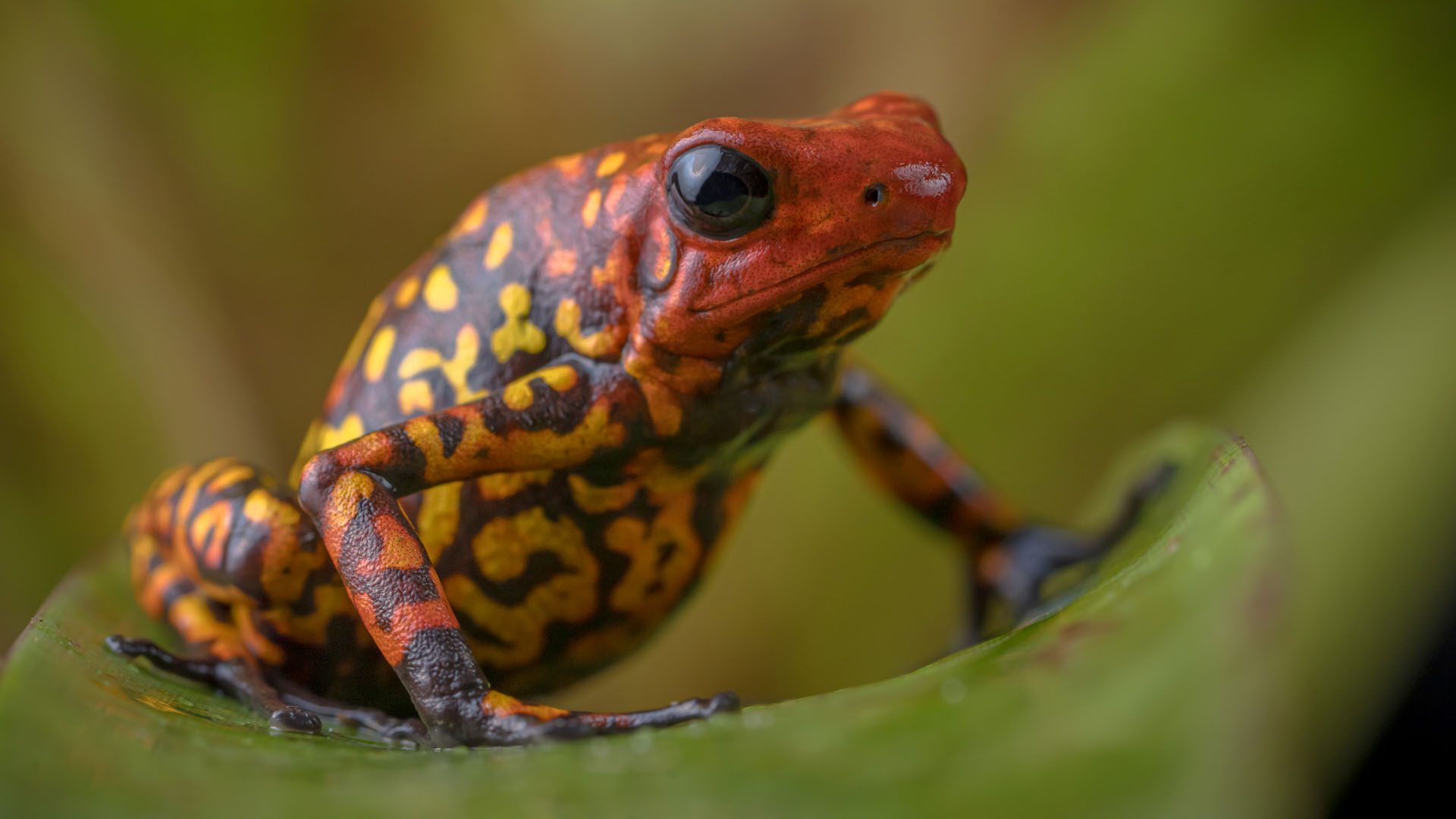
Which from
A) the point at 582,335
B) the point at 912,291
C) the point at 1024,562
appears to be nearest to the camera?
the point at 582,335

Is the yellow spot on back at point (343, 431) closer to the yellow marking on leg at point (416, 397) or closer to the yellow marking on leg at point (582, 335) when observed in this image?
the yellow marking on leg at point (416, 397)

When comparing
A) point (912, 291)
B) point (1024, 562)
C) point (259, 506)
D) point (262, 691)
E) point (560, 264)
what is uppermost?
point (560, 264)

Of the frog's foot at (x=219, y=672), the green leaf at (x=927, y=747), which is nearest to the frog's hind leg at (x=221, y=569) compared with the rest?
the frog's foot at (x=219, y=672)

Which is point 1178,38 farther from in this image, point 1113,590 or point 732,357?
point 1113,590

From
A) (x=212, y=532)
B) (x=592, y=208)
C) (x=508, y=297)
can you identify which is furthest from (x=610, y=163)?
(x=212, y=532)

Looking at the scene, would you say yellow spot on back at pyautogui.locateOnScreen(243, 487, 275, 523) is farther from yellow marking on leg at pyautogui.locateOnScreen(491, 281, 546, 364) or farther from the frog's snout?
the frog's snout

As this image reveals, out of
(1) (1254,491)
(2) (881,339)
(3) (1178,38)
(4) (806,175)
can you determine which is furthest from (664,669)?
(1) (1254,491)

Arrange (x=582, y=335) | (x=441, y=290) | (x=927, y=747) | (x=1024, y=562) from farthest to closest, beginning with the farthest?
(x=1024, y=562) < (x=441, y=290) < (x=582, y=335) < (x=927, y=747)

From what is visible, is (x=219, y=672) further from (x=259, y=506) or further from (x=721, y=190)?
(x=721, y=190)
